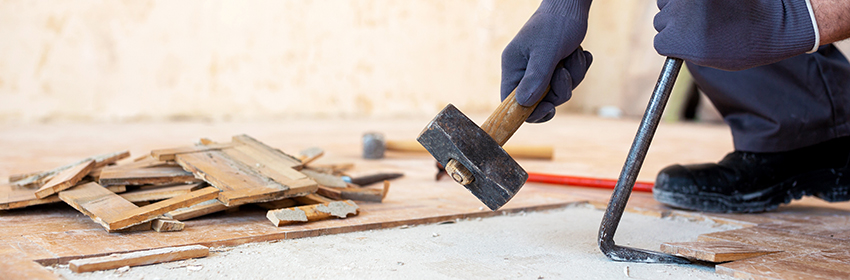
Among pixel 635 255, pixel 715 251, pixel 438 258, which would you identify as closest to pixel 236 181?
pixel 438 258

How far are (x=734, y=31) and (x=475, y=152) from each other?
1.60 ft

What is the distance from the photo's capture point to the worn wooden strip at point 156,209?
3.42ft

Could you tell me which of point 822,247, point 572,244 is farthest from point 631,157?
point 822,247

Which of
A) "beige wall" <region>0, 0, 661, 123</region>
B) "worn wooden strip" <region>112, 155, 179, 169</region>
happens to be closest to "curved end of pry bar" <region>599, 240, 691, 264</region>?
"worn wooden strip" <region>112, 155, 179, 169</region>

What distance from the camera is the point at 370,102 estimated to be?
20.4 feet

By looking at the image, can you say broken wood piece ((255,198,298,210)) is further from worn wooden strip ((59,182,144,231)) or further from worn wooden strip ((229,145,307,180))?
worn wooden strip ((59,182,144,231))

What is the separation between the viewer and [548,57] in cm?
111

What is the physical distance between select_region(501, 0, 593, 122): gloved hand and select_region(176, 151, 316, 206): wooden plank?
0.53 metres

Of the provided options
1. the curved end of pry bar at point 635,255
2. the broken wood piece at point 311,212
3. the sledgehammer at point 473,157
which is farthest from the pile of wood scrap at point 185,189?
the curved end of pry bar at point 635,255

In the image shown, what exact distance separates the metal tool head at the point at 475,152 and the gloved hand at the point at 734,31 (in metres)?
0.34

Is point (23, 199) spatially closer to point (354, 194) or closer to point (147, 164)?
point (147, 164)

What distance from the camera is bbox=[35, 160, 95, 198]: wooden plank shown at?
4.00 ft

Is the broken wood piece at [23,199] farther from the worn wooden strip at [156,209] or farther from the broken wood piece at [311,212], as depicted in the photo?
the broken wood piece at [311,212]

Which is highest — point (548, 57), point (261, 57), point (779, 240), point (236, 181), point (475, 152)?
A: point (261, 57)
